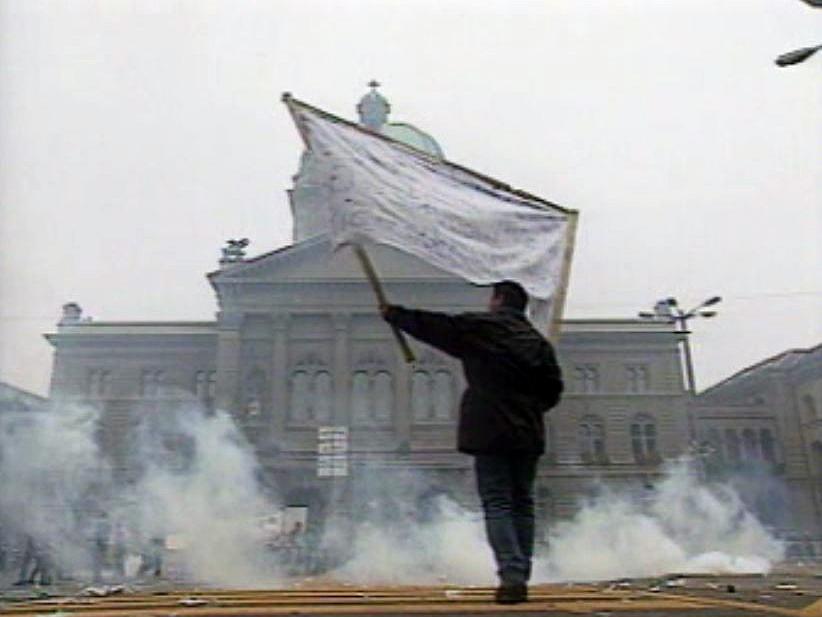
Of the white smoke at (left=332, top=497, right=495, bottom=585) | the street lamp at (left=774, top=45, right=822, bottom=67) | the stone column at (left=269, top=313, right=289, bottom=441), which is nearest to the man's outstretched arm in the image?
the street lamp at (left=774, top=45, right=822, bottom=67)

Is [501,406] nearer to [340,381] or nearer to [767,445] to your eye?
[340,381]

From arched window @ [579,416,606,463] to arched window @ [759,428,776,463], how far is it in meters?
8.10

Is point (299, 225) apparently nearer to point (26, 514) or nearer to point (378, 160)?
point (26, 514)

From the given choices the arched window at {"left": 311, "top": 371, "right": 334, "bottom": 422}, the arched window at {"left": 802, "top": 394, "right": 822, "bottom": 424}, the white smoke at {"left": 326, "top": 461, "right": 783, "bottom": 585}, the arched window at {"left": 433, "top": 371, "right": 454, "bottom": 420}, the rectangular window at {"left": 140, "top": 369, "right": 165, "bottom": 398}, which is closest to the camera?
the white smoke at {"left": 326, "top": 461, "right": 783, "bottom": 585}

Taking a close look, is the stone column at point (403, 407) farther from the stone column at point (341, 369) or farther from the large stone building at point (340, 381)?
the stone column at point (341, 369)

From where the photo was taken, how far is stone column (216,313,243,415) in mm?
32344

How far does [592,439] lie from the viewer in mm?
34344

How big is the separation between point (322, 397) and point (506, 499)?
29.9 metres

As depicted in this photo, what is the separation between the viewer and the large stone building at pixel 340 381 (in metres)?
31.2

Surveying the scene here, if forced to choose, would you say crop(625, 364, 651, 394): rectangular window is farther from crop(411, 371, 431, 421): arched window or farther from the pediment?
the pediment

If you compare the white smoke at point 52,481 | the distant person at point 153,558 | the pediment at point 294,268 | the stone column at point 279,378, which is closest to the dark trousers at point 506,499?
the white smoke at point 52,481

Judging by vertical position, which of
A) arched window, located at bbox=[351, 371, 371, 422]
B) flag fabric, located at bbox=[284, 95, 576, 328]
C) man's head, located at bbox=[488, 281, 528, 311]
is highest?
arched window, located at bbox=[351, 371, 371, 422]

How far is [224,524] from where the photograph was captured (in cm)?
2241

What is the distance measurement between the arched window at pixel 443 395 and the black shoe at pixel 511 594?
29.9 metres
